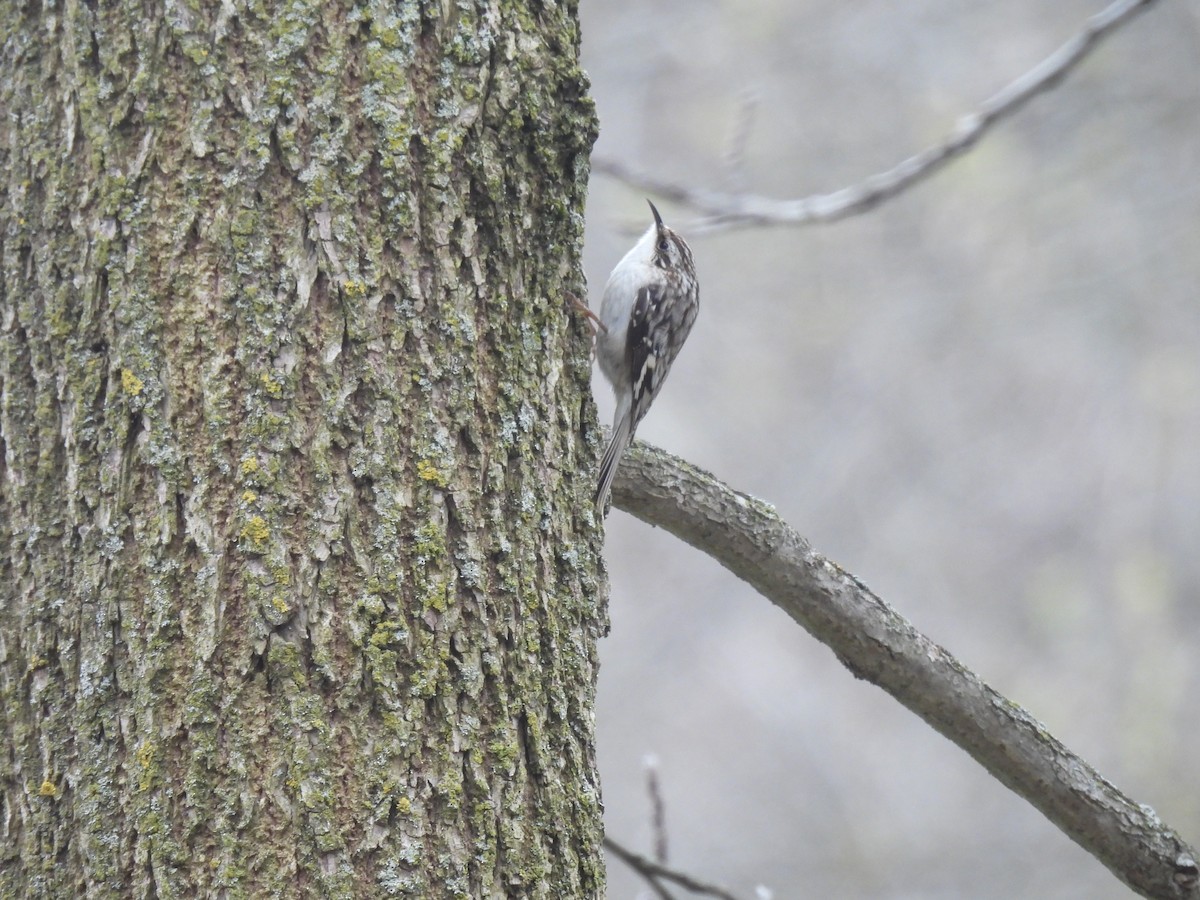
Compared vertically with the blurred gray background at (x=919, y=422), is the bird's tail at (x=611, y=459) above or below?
below

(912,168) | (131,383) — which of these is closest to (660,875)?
(131,383)

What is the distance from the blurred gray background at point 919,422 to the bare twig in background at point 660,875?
20.3ft

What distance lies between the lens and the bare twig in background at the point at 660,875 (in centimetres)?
257

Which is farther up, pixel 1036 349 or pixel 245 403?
pixel 1036 349

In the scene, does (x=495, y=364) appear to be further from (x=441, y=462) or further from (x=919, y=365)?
(x=919, y=365)

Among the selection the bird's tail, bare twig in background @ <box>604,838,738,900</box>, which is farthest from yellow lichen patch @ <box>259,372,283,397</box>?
bare twig in background @ <box>604,838,738,900</box>

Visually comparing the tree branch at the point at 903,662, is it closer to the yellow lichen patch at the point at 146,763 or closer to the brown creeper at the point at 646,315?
the yellow lichen patch at the point at 146,763

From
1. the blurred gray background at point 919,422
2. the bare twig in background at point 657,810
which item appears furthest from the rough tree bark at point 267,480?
the blurred gray background at point 919,422

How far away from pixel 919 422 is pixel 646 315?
6310mm

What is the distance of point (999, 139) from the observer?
8781mm

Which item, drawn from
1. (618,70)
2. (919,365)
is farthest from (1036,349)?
(618,70)

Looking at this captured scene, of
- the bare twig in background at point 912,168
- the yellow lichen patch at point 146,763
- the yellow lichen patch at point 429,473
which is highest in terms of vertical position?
the bare twig in background at point 912,168

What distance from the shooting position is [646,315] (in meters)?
3.90

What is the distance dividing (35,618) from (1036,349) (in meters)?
9.16
